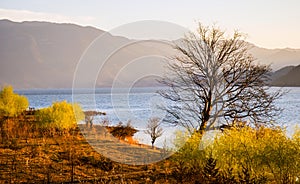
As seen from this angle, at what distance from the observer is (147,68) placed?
1738 centimetres

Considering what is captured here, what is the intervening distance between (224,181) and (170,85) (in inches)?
359

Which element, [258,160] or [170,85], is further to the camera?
[170,85]

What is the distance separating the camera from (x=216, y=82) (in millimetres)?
19297

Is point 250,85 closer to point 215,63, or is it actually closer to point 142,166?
point 215,63

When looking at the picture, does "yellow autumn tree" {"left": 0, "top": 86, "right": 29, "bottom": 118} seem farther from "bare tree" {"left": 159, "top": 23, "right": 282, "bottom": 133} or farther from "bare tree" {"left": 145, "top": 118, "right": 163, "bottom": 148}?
"bare tree" {"left": 159, "top": 23, "right": 282, "bottom": 133}

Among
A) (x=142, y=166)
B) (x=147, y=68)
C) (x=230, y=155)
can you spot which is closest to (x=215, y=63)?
(x=147, y=68)

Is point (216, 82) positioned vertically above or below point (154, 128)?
above

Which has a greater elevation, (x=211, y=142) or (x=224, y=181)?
(x=211, y=142)

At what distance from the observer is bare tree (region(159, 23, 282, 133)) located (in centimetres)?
1934

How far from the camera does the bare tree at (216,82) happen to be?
63.5 feet

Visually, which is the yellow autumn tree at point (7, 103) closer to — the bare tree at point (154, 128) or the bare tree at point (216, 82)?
the bare tree at point (154, 128)

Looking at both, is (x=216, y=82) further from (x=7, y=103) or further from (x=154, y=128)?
(x=7, y=103)

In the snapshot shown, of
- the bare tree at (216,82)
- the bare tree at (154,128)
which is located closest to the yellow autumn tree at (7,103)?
the bare tree at (154,128)

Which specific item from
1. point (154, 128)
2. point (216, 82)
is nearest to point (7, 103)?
point (154, 128)
